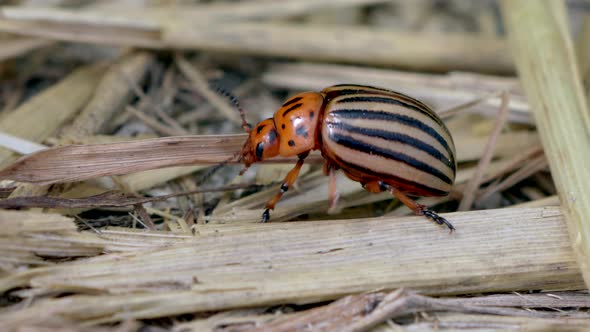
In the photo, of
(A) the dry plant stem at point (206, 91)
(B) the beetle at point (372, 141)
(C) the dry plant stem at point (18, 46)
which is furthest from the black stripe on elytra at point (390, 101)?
(C) the dry plant stem at point (18, 46)

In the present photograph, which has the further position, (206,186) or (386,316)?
(206,186)

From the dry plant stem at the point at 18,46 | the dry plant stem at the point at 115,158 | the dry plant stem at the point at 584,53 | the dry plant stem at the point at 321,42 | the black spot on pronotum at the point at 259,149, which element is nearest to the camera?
the dry plant stem at the point at 115,158

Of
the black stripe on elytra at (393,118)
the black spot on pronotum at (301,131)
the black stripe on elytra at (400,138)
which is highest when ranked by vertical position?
the black stripe on elytra at (393,118)

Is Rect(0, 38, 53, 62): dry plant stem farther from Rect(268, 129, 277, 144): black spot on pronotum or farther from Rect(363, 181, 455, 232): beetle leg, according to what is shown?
Rect(363, 181, 455, 232): beetle leg

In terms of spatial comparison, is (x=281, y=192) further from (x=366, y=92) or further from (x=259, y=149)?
(x=366, y=92)

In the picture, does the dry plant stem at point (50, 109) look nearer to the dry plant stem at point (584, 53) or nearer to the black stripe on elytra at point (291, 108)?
the black stripe on elytra at point (291, 108)

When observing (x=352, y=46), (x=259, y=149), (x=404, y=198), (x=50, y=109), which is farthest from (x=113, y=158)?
(x=352, y=46)

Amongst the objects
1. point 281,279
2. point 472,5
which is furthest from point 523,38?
point 281,279

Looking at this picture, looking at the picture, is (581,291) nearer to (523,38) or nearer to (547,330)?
(547,330)
